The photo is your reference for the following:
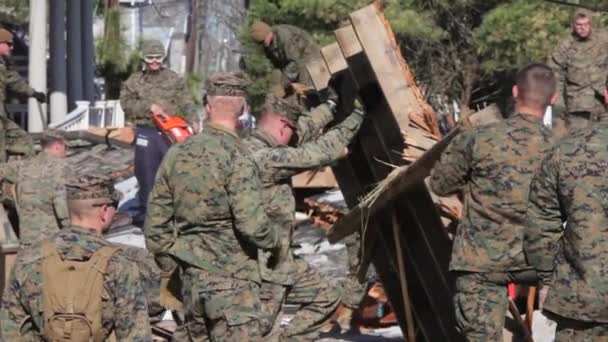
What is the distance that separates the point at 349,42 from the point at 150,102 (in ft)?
21.4

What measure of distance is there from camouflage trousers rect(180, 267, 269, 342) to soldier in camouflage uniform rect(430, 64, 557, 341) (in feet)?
3.69

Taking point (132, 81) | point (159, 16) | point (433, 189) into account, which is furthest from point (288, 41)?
point (159, 16)

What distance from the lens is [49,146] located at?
16.3 meters

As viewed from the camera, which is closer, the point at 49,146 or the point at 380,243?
the point at 380,243

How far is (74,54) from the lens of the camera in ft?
117

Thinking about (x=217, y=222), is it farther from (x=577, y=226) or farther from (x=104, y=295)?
(x=577, y=226)

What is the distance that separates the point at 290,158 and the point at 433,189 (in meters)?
1.09

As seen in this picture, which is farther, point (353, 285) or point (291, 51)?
point (291, 51)

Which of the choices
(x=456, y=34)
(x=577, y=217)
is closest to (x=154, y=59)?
(x=577, y=217)

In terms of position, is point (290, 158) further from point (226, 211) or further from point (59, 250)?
point (59, 250)

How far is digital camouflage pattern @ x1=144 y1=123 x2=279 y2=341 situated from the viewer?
9.16 meters

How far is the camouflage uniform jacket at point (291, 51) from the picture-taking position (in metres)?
15.4

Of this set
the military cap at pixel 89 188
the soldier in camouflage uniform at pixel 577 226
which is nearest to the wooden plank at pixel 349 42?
the soldier in camouflage uniform at pixel 577 226

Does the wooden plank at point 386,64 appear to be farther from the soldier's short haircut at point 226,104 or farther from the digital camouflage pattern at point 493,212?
the soldier's short haircut at point 226,104
